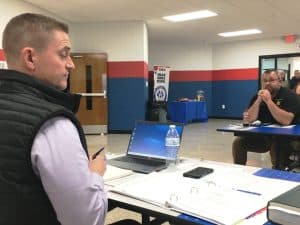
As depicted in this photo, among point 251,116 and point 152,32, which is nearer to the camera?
point 251,116

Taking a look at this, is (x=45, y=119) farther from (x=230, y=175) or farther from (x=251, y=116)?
(x=251, y=116)

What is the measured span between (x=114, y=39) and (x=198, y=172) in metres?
6.93

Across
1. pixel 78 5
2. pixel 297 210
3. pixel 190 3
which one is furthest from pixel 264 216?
pixel 78 5

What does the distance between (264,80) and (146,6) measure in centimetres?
371

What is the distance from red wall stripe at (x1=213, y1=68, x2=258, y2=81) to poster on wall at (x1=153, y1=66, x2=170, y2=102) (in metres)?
2.98

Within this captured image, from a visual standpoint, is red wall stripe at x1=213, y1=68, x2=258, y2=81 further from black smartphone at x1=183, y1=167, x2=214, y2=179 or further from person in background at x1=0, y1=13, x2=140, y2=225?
person in background at x1=0, y1=13, x2=140, y2=225

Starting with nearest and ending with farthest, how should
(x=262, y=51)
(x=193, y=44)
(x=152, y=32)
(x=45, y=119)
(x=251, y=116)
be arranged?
(x=45, y=119), (x=251, y=116), (x=152, y=32), (x=262, y=51), (x=193, y=44)

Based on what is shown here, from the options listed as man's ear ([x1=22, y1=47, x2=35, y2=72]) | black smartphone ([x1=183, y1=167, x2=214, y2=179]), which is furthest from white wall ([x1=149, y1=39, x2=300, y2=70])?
man's ear ([x1=22, y1=47, x2=35, y2=72])

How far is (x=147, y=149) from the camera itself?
2.19m

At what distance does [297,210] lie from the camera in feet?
3.66

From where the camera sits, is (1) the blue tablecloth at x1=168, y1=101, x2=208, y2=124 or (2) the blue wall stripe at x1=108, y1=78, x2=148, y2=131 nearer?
(2) the blue wall stripe at x1=108, y1=78, x2=148, y2=131

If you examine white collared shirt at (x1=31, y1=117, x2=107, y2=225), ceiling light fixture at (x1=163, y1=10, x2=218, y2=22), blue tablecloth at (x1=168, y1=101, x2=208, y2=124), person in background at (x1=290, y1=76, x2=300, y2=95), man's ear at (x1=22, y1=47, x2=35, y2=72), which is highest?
ceiling light fixture at (x1=163, y1=10, x2=218, y2=22)

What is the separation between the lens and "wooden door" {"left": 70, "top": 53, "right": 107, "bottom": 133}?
8.32 meters

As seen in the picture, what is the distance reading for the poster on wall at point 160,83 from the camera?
9867 mm
